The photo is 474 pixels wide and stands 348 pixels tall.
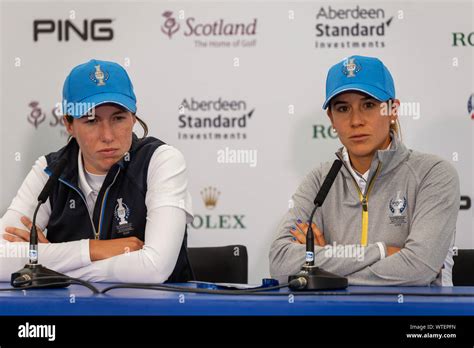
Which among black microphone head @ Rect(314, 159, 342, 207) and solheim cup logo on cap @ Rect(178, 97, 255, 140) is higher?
solheim cup logo on cap @ Rect(178, 97, 255, 140)

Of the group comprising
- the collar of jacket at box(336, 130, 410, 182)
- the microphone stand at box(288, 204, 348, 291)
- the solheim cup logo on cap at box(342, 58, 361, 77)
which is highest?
the solheim cup logo on cap at box(342, 58, 361, 77)

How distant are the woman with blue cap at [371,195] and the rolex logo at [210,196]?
1107mm

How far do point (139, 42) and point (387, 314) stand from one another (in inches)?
107

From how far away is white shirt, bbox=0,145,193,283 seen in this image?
8.11 feet

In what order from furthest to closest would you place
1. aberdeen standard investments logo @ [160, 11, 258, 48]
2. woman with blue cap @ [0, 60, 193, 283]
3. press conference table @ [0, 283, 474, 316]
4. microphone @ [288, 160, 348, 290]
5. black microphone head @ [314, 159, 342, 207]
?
aberdeen standard investments logo @ [160, 11, 258, 48], woman with blue cap @ [0, 60, 193, 283], black microphone head @ [314, 159, 342, 207], microphone @ [288, 160, 348, 290], press conference table @ [0, 283, 474, 316]

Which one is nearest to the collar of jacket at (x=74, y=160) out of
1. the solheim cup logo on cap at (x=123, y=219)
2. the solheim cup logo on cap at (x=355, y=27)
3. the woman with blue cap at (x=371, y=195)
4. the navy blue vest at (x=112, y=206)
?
the navy blue vest at (x=112, y=206)

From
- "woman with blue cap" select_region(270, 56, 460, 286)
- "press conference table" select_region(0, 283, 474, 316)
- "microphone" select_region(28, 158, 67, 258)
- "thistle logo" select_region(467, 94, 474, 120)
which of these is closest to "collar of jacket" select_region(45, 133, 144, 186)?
"microphone" select_region(28, 158, 67, 258)

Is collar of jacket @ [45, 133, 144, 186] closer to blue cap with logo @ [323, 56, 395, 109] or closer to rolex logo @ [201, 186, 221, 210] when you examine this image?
blue cap with logo @ [323, 56, 395, 109]

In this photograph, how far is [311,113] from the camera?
3.99 m

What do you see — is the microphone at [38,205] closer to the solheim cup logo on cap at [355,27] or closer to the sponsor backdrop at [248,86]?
the sponsor backdrop at [248,86]

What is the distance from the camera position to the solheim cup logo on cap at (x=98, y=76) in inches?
107

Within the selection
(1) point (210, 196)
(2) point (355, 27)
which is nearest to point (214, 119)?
(1) point (210, 196)
